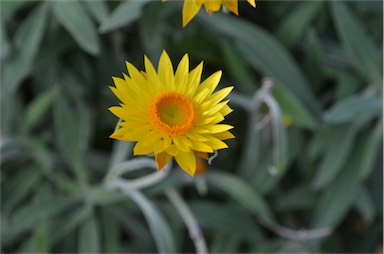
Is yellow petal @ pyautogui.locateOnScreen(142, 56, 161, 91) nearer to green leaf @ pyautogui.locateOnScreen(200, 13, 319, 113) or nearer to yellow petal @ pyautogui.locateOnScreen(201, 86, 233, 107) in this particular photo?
yellow petal @ pyautogui.locateOnScreen(201, 86, 233, 107)

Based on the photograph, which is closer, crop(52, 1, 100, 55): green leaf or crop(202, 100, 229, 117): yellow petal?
crop(202, 100, 229, 117): yellow petal

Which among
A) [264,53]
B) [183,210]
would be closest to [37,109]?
[183,210]

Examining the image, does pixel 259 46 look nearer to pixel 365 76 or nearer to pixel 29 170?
pixel 365 76

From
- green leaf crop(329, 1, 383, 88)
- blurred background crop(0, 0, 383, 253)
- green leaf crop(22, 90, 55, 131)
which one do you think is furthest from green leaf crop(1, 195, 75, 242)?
green leaf crop(329, 1, 383, 88)

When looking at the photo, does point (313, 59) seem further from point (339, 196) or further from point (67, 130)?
point (67, 130)

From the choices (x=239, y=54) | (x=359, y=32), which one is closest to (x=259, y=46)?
(x=239, y=54)

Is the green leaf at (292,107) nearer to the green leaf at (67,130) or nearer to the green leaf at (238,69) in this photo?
the green leaf at (238,69)
